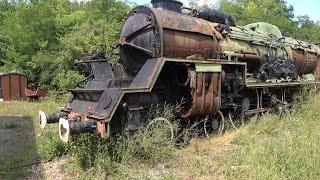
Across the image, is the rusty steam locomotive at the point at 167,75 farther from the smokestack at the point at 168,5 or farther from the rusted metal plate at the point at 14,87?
the rusted metal plate at the point at 14,87

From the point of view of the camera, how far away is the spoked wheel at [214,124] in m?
8.05

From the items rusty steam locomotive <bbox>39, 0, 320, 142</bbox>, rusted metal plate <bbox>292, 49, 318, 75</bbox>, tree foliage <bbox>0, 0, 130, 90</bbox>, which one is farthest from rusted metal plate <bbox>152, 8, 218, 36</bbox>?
tree foliage <bbox>0, 0, 130, 90</bbox>

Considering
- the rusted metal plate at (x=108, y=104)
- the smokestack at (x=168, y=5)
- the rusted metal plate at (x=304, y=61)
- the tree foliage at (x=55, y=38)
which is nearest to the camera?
the rusted metal plate at (x=108, y=104)

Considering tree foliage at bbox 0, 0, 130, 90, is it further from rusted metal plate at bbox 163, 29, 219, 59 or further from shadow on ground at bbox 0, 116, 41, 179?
rusted metal plate at bbox 163, 29, 219, 59

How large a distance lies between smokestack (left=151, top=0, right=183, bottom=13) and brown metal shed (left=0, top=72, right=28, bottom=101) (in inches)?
699

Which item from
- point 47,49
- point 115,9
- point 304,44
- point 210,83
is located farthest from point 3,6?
point 210,83

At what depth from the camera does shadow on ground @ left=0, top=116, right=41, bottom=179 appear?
20.0 ft

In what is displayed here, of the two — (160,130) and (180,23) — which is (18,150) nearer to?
(160,130)

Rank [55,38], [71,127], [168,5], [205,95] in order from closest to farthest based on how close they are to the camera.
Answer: [71,127]
[205,95]
[168,5]
[55,38]

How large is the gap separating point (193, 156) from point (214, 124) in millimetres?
1816

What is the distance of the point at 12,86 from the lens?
23.7m

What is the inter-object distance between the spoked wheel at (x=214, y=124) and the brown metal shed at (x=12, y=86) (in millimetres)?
18127

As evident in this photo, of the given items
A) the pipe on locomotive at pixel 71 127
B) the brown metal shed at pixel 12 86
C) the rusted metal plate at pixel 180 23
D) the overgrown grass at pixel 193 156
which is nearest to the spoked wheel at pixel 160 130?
the overgrown grass at pixel 193 156

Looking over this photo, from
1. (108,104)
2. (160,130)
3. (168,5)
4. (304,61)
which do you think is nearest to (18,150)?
(108,104)
